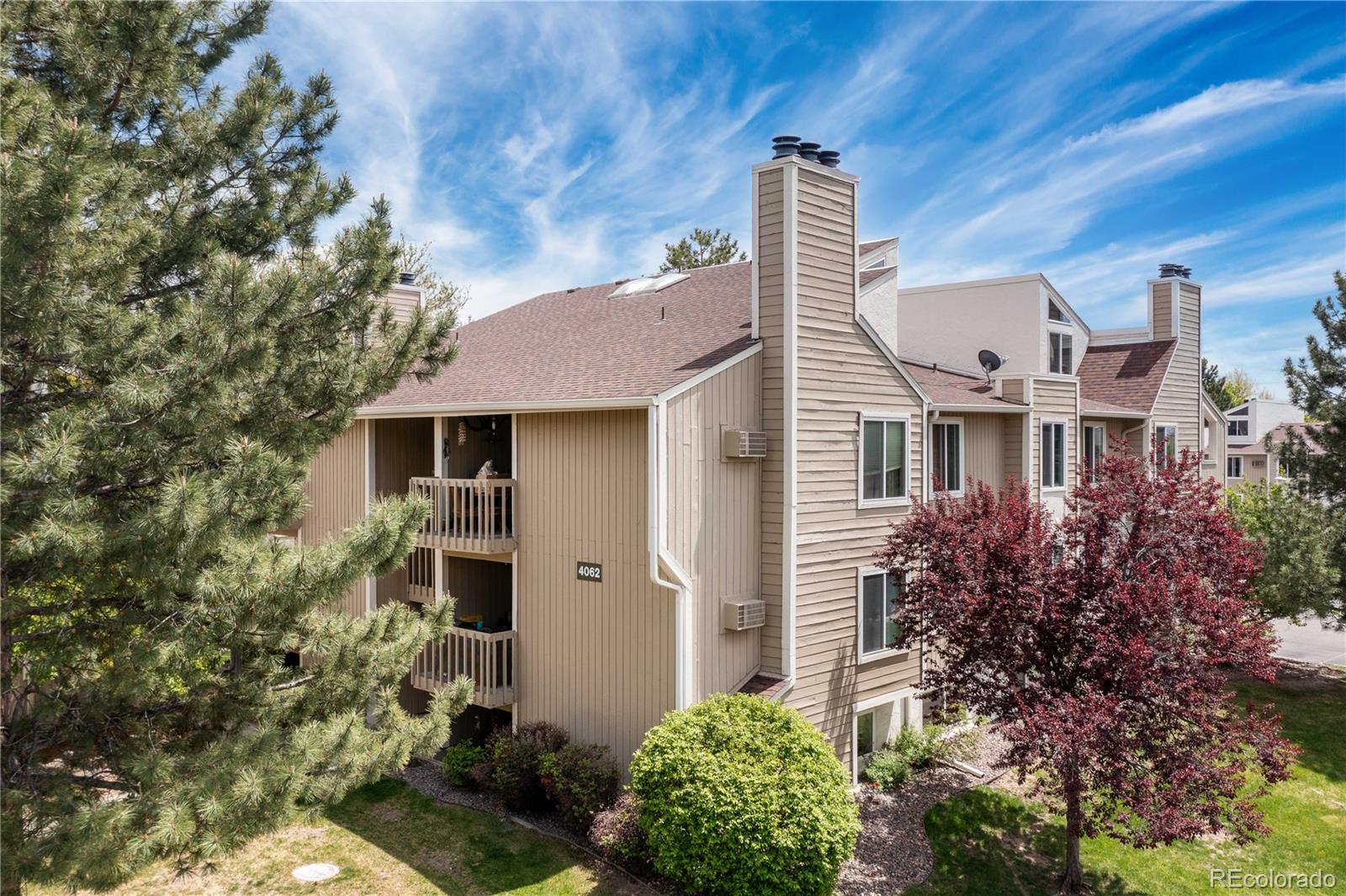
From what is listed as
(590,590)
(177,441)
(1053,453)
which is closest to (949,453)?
(1053,453)

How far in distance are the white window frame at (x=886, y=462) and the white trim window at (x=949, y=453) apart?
6.20ft

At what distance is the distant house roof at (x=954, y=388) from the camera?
51.4 feet

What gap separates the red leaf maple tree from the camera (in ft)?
31.3

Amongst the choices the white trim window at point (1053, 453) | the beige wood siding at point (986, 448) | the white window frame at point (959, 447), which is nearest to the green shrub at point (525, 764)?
the white window frame at point (959, 447)

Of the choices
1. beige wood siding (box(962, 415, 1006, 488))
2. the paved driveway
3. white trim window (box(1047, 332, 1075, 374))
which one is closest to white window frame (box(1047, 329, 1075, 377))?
white trim window (box(1047, 332, 1075, 374))

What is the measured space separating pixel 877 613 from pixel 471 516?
6815mm

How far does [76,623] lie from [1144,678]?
37.9 feet

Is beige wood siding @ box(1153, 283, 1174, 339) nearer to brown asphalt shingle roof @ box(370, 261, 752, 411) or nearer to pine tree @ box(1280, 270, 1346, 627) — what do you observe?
pine tree @ box(1280, 270, 1346, 627)

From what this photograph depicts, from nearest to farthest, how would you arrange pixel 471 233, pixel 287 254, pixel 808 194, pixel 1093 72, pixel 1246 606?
pixel 287 254 < pixel 1246 606 < pixel 808 194 < pixel 1093 72 < pixel 471 233

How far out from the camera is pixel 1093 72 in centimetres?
1471

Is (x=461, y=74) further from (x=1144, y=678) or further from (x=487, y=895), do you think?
(x=1144, y=678)

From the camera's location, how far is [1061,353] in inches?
808

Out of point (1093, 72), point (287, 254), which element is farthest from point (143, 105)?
point (1093, 72)

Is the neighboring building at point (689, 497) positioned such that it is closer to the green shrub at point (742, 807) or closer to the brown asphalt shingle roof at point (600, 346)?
the brown asphalt shingle roof at point (600, 346)
